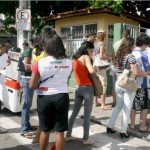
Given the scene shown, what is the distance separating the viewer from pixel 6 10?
1767 cm

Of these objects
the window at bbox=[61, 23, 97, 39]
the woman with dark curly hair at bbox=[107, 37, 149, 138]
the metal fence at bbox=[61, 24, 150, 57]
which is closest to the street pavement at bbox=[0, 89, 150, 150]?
the woman with dark curly hair at bbox=[107, 37, 149, 138]

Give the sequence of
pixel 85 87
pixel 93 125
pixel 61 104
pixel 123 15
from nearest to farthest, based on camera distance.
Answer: pixel 61 104
pixel 85 87
pixel 93 125
pixel 123 15

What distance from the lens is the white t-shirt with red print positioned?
14.9 feet

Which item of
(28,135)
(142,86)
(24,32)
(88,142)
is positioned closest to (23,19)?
(24,32)

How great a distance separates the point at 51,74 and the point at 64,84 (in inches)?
8.9

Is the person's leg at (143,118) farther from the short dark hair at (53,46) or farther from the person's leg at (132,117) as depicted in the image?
the short dark hair at (53,46)

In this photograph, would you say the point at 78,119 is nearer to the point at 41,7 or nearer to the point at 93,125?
the point at 93,125

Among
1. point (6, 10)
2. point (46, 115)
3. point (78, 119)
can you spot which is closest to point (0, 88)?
point (78, 119)

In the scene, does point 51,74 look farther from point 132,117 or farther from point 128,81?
point 132,117

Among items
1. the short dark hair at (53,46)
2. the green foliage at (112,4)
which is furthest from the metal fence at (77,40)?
the short dark hair at (53,46)

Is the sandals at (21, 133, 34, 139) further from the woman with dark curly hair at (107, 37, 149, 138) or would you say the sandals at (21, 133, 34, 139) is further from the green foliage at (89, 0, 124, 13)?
the green foliage at (89, 0, 124, 13)

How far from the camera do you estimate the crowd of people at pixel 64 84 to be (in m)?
4.59

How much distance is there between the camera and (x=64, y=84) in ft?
15.3

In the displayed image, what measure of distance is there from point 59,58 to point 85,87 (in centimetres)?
125
